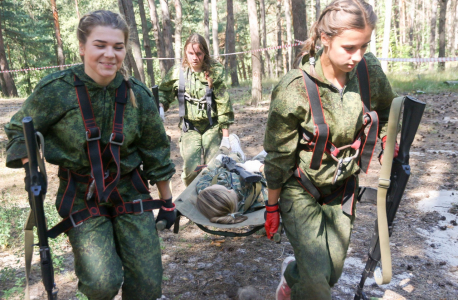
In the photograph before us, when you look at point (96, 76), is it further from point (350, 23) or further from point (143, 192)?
point (350, 23)

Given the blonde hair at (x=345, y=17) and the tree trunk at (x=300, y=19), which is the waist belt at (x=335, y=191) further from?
the tree trunk at (x=300, y=19)

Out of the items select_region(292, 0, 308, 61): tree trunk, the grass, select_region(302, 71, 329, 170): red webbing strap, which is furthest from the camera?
the grass

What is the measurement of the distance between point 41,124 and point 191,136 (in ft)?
9.01

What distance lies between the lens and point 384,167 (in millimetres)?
2346

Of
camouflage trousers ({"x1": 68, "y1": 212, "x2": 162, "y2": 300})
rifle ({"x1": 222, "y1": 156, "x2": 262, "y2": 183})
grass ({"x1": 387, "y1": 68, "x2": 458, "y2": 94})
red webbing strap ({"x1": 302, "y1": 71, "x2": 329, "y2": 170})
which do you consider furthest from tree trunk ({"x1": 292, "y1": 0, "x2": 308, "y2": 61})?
camouflage trousers ({"x1": 68, "y1": 212, "x2": 162, "y2": 300})

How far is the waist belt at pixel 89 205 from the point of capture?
A: 2.39m

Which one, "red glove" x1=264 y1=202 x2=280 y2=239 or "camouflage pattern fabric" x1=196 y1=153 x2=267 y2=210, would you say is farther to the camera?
"camouflage pattern fabric" x1=196 y1=153 x2=267 y2=210

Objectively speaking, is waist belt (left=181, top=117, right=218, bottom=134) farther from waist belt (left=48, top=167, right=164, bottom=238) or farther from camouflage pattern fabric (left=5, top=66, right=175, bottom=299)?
waist belt (left=48, top=167, right=164, bottom=238)

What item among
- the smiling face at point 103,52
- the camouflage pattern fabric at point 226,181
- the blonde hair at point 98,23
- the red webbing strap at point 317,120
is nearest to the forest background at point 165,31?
the camouflage pattern fabric at point 226,181

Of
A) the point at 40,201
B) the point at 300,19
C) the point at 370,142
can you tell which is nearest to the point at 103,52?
the point at 40,201

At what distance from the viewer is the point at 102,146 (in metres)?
2.44

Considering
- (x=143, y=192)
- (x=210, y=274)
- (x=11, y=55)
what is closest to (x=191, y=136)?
(x=210, y=274)

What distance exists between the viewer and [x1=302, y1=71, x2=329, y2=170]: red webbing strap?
7.71 ft

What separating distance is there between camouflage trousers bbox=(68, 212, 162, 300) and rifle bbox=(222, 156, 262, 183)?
1.55m
